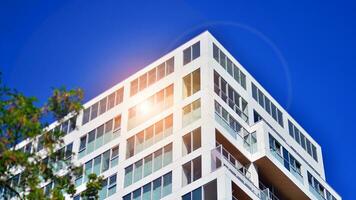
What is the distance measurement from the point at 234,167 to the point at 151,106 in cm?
1060

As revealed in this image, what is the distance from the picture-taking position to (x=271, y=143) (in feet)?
241

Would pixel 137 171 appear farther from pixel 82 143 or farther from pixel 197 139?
pixel 82 143

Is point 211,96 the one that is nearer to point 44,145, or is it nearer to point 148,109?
point 148,109

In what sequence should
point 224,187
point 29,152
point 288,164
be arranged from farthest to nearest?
point 288,164
point 224,187
point 29,152

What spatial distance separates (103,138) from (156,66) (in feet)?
24.9

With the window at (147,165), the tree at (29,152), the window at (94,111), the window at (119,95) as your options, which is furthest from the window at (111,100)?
the tree at (29,152)

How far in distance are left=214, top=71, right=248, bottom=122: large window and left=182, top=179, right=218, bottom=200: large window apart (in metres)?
10.5

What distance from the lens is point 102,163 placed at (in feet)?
248

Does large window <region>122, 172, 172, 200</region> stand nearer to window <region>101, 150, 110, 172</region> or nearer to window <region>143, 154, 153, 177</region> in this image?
window <region>143, 154, 153, 177</region>

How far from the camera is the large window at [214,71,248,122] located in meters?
73.4

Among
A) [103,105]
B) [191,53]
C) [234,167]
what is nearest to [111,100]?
[103,105]

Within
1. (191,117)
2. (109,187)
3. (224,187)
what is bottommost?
(224,187)

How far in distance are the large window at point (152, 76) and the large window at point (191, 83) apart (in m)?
2.43

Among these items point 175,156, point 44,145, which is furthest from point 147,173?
point 44,145
